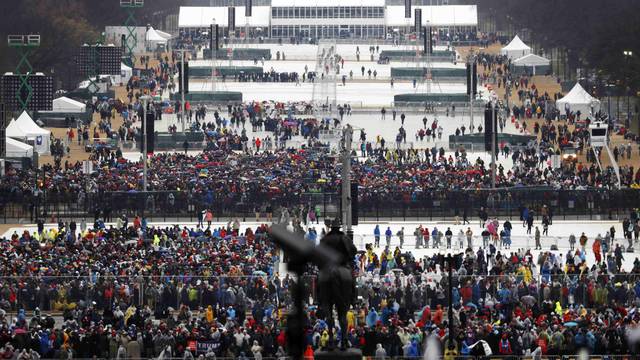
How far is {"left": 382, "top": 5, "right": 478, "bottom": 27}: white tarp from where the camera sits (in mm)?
181500

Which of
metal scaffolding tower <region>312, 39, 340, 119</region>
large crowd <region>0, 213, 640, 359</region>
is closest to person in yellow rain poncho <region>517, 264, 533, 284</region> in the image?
large crowd <region>0, 213, 640, 359</region>

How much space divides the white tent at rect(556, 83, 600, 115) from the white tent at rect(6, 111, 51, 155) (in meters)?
28.5

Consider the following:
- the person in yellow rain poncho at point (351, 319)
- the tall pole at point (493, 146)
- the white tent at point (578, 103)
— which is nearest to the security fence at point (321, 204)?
the tall pole at point (493, 146)

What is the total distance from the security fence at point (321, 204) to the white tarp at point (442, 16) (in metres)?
101

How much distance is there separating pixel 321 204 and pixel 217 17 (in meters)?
105

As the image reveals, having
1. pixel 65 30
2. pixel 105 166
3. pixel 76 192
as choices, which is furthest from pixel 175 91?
pixel 76 192

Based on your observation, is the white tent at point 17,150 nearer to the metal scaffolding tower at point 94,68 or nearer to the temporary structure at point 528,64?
the metal scaffolding tower at point 94,68

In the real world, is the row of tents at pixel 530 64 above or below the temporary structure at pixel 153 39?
below

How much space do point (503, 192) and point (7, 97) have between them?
33666 mm

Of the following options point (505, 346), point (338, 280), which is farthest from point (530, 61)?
point (338, 280)

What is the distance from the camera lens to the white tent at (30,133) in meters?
98.2

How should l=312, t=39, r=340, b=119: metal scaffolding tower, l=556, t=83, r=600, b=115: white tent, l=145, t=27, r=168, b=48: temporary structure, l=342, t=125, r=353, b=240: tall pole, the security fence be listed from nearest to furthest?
l=342, t=125, r=353, b=240: tall pole, the security fence, l=556, t=83, r=600, b=115: white tent, l=312, t=39, r=340, b=119: metal scaffolding tower, l=145, t=27, r=168, b=48: temporary structure

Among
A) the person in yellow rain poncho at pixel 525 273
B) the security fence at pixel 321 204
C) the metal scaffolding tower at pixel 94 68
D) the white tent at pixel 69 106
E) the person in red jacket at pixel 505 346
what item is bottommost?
the person in red jacket at pixel 505 346

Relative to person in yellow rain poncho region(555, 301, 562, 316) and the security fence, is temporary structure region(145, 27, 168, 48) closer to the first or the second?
the security fence
